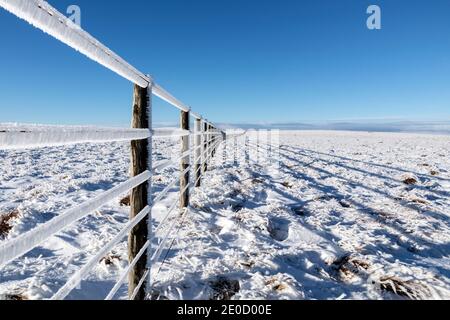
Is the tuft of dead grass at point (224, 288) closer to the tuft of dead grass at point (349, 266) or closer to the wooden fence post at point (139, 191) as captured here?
the wooden fence post at point (139, 191)

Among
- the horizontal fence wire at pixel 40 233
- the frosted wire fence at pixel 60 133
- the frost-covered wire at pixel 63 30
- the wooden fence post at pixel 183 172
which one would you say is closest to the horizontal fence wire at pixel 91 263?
the frosted wire fence at pixel 60 133

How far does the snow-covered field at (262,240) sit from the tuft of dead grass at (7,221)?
0.08ft

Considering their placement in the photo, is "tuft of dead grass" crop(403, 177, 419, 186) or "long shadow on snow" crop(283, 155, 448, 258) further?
"tuft of dead grass" crop(403, 177, 419, 186)

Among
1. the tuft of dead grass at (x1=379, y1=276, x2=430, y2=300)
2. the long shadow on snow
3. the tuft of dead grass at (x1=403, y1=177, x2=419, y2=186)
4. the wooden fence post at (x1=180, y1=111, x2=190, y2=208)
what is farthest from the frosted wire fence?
the tuft of dead grass at (x1=403, y1=177, x2=419, y2=186)

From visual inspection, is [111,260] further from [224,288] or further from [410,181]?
[410,181]

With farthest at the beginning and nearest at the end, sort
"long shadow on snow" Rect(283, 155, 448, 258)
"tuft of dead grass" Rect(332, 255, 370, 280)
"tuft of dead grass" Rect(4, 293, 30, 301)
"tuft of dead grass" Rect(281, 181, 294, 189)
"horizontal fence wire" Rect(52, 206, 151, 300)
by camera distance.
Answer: "tuft of dead grass" Rect(281, 181, 294, 189) < "long shadow on snow" Rect(283, 155, 448, 258) < "tuft of dead grass" Rect(332, 255, 370, 280) < "tuft of dead grass" Rect(4, 293, 30, 301) < "horizontal fence wire" Rect(52, 206, 151, 300)

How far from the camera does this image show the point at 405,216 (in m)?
5.22

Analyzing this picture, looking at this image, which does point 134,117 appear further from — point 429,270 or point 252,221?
point 429,270

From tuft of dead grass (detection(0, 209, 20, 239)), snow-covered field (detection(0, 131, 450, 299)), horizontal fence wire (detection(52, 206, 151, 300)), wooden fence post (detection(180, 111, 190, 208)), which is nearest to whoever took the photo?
horizontal fence wire (detection(52, 206, 151, 300))

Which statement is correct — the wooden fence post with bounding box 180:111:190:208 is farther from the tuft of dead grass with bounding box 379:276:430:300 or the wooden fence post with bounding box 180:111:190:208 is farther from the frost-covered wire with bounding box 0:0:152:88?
the frost-covered wire with bounding box 0:0:152:88

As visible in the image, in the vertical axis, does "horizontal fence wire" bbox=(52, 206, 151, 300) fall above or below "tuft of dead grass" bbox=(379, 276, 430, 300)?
above

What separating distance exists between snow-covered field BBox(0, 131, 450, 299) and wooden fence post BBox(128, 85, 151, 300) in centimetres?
28

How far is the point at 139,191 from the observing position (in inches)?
110

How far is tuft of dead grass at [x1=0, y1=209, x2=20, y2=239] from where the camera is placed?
429 centimetres
